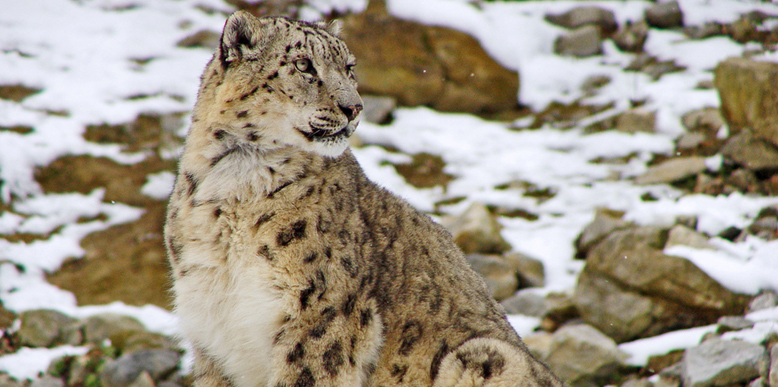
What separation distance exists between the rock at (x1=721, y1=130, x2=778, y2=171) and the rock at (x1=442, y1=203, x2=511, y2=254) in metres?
3.33

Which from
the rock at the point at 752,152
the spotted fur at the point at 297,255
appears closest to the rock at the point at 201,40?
the rock at the point at 752,152

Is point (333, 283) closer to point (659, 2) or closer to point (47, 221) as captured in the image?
point (47, 221)

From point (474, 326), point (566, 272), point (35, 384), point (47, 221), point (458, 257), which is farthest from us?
point (47, 221)

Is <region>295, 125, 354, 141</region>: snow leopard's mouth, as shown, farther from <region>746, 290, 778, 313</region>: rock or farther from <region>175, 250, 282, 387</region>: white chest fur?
<region>746, 290, 778, 313</region>: rock

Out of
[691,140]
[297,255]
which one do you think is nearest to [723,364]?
[297,255]

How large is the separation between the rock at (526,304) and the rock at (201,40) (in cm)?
905

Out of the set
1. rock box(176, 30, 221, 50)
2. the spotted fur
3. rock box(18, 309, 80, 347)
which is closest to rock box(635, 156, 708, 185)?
the spotted fur

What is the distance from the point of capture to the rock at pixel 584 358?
6117 millimetres

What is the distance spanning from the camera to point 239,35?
4.48m

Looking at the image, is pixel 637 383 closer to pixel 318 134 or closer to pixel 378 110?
pixel 318 134

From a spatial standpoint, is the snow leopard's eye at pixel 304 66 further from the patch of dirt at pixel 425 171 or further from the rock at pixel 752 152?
the rock at pixel 752 152

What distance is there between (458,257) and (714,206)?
189 inches

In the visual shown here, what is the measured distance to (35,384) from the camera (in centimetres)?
641

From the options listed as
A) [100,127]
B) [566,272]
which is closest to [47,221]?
[100,127]
